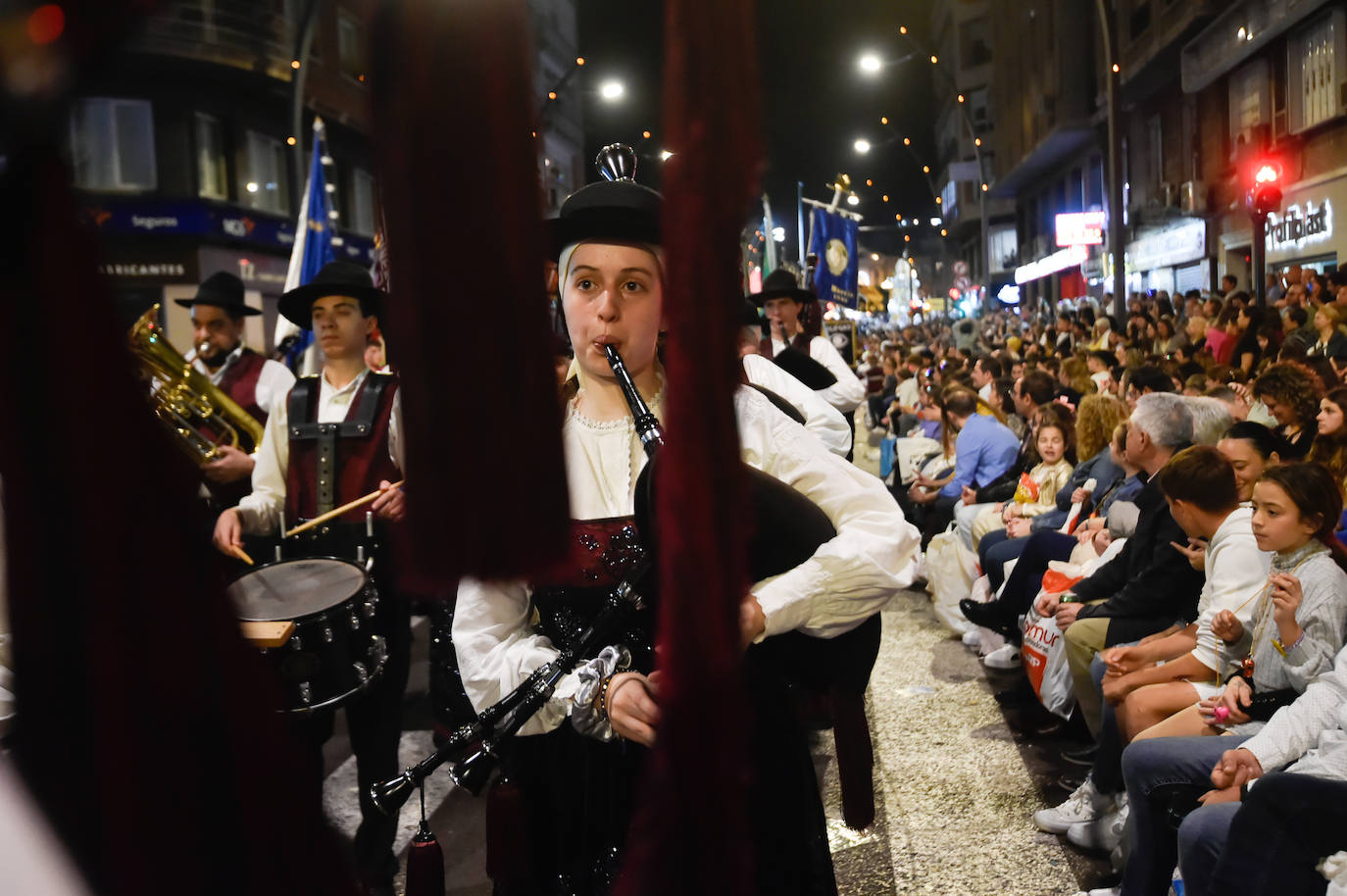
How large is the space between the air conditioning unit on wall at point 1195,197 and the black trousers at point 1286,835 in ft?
63.1

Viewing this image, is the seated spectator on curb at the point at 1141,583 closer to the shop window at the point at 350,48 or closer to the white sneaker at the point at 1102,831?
the white sneaker at the point at 1102,831

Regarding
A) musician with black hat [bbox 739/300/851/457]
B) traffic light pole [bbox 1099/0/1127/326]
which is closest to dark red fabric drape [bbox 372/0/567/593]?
musician with black hat [bbox 739/300/851/457]

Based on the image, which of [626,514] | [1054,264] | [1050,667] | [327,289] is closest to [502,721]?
[626,514]

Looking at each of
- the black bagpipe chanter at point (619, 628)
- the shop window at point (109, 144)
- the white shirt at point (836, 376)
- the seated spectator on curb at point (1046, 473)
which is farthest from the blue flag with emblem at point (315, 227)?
the seated spectator on curb at point (1046, 473)

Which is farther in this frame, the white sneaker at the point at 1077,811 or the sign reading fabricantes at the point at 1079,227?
the sign reading fabricantes at the point at 1079,227

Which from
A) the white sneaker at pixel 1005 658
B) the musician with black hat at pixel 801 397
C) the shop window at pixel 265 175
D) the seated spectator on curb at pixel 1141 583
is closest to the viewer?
the shop window at pixel 265 175

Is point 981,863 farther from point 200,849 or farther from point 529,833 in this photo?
point 200,849

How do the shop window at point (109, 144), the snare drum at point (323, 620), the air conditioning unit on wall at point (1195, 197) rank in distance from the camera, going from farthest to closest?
the air conditioning unit on wall at point (1195, 197) → the snare drum at point (323, 620) → the shop window at point (109, 144)

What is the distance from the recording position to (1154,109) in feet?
76.6

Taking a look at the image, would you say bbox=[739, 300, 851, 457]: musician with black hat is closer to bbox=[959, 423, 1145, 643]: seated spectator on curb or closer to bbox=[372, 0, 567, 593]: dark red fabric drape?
bbox=[959, 423, 1145, 643]: seated spectator on curb

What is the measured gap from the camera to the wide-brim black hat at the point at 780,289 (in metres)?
5.80

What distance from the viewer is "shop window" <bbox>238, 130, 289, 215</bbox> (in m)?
0.68

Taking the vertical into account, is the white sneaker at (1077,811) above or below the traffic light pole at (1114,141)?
below

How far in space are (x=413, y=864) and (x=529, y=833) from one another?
1.34 feet
